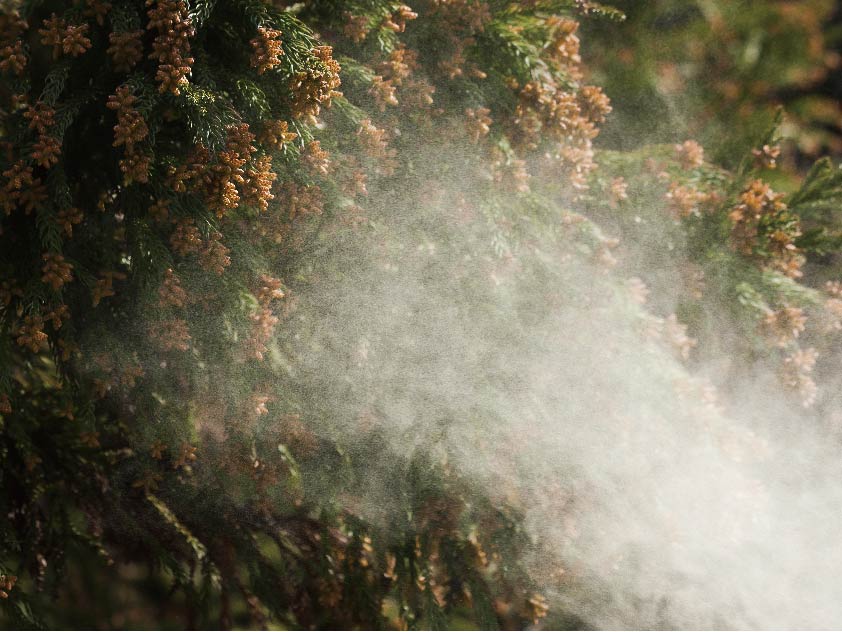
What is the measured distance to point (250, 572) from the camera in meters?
1.68

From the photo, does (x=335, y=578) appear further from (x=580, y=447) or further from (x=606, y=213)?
(x=606, y=213)

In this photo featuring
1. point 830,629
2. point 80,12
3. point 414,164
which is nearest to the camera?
point 80,12

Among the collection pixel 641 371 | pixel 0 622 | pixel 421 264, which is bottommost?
pixel 0 622

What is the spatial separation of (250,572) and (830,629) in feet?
4.21

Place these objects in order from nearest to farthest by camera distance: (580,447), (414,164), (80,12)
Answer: (80,12), (414,164), (580,447)

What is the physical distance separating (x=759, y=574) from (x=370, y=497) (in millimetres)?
863

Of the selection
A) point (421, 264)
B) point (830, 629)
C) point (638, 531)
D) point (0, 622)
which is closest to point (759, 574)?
point (830, 629)

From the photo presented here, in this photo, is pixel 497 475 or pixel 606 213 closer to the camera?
pixel 497 475

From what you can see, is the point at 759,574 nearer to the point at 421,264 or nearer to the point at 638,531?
the point at 638,531

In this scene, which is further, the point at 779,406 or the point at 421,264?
the point at 779,406

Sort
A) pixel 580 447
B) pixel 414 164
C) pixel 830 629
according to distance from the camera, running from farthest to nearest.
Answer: pixel 830 629, pixel 580 447, pixel 414 164

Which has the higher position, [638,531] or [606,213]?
[606,213]

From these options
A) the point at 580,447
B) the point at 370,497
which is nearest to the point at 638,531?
the point at 580,447

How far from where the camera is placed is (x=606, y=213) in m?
1.63
